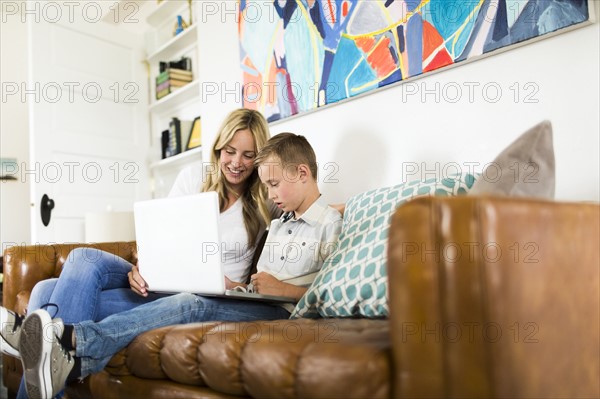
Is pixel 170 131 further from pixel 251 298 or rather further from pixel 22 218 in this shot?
pixel 251 298

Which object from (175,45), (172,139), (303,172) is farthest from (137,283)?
(175,45)

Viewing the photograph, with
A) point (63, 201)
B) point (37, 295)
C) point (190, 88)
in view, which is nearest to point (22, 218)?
point (63, 201)

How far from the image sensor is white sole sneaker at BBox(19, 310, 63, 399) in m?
1.17

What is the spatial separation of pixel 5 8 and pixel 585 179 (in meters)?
4.04

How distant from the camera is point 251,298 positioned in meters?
1.44

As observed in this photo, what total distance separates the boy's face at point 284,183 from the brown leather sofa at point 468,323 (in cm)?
69

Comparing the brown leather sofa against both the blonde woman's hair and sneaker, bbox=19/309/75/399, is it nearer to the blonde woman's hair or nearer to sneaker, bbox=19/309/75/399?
sneaker, bbox=19/309/75/399

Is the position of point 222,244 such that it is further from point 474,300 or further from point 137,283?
point 474,300

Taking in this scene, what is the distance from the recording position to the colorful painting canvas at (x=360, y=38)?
5.10ft

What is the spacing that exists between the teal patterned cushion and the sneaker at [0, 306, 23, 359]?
720mm

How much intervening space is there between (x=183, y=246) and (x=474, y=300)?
869 millimetres

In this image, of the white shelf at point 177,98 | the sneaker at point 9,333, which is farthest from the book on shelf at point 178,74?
the sneaker at point 9,333

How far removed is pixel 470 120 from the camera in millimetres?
1705

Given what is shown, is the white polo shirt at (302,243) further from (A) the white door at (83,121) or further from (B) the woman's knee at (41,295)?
(A) the white door at (83,121)
